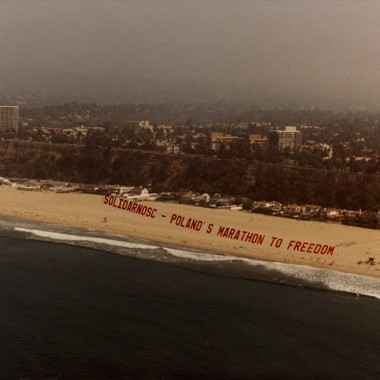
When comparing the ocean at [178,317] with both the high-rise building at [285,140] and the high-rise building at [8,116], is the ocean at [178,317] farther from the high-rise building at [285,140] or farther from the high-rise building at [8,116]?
the high-rise building at [8,116]

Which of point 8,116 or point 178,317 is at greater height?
point 8,116

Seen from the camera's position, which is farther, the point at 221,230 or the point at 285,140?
the point at 285,140

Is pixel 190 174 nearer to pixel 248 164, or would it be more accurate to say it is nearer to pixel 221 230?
pixel 248 164

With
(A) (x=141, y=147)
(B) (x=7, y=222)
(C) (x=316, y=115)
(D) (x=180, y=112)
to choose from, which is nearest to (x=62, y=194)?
(B) (x=7, y=222)

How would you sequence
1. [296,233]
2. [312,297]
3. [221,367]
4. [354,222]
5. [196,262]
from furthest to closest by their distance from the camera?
[354,222] → [296,233] → [196,262] → [312,297] → [221,367]

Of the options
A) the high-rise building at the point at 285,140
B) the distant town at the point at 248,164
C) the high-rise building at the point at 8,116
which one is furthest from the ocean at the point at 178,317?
the high-rise building at the point at 8,116

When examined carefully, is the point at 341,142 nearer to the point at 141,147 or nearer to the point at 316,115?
the point at 141,147

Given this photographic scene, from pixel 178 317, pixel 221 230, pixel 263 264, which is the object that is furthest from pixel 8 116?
pixel 178 317
